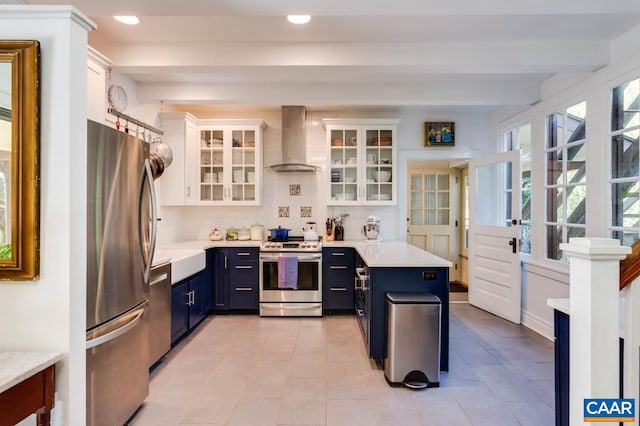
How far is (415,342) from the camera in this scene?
2.39 m

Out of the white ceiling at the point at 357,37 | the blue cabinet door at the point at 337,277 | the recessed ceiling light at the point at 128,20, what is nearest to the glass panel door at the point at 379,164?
the blue cabinet door at the point at 337,277

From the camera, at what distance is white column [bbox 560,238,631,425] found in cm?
101

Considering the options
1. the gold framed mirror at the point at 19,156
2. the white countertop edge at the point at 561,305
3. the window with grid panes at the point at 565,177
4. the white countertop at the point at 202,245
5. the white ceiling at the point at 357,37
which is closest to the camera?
the gold framed mirror at the point at 19,156

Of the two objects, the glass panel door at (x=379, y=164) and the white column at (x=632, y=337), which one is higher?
the glass panel door at (x=379, y=164)

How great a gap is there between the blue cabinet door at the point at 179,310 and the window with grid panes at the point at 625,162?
3852 mm

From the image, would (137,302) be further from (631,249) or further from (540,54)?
(540,54)

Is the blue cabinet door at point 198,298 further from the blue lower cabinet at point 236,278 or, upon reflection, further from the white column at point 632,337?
the white column at point 632,337

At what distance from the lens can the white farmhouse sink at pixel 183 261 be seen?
2.93 meters

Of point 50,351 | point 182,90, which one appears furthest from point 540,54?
point 50,351

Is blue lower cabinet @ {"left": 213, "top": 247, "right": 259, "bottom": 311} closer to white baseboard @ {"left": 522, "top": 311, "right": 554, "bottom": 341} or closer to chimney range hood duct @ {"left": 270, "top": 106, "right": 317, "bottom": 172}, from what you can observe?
chimney range hood duct @ {"left": 270, "top": 106, "right": 317, "bottom": 172}

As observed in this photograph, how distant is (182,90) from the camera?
357 cm

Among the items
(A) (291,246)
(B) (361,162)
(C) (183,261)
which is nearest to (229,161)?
(A) (291,246)

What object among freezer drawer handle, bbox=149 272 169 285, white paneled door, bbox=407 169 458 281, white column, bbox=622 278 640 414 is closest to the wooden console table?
freezer drawer handle, bbox=149 272 169 285

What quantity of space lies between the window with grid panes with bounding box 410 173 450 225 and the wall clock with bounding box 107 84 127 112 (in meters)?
4.73
